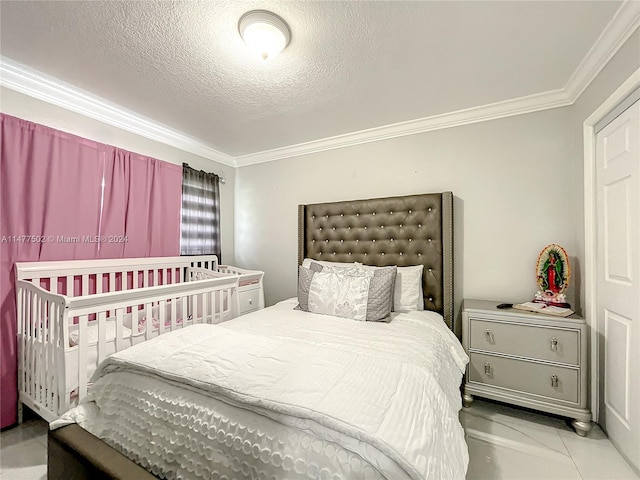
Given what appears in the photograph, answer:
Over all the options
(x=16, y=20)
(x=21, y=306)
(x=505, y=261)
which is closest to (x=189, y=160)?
(x=16, y=20)

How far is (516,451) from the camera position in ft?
5.27

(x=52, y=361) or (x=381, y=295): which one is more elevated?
(x=381, y=295)

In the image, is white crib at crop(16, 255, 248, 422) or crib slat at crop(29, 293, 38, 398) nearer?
white crib at crop(16, 255, 248, 422)

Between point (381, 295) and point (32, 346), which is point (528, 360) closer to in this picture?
point (381, 295)

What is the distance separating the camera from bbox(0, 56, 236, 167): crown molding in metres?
1.82

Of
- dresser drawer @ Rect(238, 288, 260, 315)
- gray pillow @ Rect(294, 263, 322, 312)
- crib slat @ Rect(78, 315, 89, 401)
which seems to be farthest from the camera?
dresser drawer @ Rect(238, 288, 260, 315)

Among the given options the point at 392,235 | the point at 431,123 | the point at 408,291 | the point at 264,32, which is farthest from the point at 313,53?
the point at 408,291

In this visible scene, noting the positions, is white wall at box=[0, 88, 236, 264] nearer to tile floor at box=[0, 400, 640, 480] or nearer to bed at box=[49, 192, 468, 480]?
bed at box=[49, 192, 468, 480]

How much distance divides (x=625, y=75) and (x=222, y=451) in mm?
2501

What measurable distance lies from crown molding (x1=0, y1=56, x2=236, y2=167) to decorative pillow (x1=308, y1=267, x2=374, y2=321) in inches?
81.1

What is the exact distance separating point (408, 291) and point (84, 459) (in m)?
2.03

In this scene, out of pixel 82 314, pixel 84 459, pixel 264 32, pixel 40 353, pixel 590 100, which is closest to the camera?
pixel 84 459

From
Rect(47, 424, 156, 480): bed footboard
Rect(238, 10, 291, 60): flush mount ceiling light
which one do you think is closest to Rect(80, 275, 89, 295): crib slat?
Rect(47, 424, 156, 480): bed footboard

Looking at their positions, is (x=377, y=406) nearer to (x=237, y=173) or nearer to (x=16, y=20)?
(x=16, y=20)
